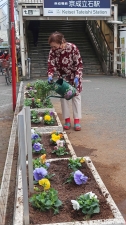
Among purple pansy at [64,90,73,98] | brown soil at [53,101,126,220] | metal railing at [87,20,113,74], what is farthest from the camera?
metal railing at [87,20,113,74]

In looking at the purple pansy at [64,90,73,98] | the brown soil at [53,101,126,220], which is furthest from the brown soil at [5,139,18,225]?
the purple pansy at [64,90,73,98]

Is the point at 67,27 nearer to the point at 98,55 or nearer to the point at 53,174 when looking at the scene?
the point at 98,55

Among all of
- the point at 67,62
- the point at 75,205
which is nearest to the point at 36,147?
the point at 75,205

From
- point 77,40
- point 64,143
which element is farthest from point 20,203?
point 77,40

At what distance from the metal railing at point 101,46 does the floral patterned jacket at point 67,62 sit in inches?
455

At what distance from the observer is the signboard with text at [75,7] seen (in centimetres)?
1429

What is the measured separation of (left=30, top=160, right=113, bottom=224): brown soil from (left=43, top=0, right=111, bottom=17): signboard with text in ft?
40.2

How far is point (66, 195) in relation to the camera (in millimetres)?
2555

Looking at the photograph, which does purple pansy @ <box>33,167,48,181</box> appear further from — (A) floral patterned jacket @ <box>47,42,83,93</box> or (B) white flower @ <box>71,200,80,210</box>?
(A) floral patterned jacket @ <box>47,42,83,93</box>

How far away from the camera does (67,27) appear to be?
20.2 m

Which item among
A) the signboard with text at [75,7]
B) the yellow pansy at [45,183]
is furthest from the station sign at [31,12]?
the yellow pansy at [45,183]

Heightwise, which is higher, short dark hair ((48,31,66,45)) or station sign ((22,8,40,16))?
station sign ((22,8,40,16))

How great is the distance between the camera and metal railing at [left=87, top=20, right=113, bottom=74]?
16.5 meters

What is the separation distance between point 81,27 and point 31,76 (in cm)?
669
